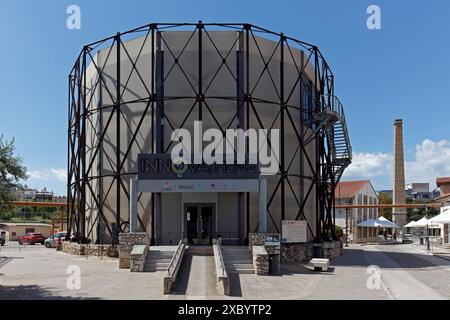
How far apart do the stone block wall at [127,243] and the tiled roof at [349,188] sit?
44.5 meters

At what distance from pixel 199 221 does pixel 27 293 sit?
1328 centimetres

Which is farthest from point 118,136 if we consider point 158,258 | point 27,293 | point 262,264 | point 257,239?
point 27,293

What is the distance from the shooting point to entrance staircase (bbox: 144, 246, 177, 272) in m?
20.8

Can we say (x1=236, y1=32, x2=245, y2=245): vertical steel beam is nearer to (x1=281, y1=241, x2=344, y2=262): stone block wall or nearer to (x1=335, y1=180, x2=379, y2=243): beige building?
(x1=281, y1=241, x2=344, y2=262): stone block wall

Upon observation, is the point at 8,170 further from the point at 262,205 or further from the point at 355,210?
the point at 355,210

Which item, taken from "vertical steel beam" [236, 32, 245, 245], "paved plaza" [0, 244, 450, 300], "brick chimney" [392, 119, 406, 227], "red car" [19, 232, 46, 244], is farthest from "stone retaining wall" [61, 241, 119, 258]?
"brick chimney" [392, 119, 406, 227]

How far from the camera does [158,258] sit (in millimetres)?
21781

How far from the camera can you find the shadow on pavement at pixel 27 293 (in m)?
14.3

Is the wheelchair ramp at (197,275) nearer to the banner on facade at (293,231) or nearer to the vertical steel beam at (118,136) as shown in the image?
the banner on facade at (293,231)

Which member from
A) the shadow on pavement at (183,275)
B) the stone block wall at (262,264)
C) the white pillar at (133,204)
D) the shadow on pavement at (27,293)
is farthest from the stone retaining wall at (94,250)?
the shadow on pavement at (27,293)

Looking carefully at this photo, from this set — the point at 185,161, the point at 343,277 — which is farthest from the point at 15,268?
the point at 343,277

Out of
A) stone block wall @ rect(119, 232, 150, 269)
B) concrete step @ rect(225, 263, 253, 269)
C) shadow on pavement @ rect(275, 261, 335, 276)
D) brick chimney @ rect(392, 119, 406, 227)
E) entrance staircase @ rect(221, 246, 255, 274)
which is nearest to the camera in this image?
entrance staircase @ rect(221, 246, 255, 274)
